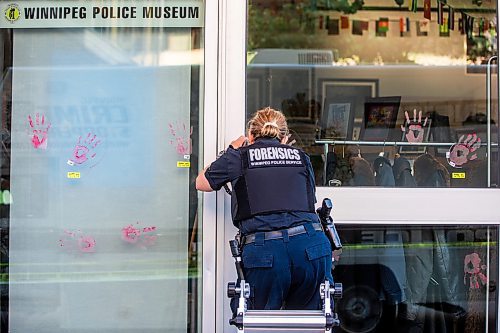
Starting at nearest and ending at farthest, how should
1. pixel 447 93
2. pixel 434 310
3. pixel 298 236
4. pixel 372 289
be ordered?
pixel 298 236 < pixel 434 310 < pixel 372 289 < pixel 447 93

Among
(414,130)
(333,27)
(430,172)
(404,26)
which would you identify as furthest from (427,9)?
(430,172)

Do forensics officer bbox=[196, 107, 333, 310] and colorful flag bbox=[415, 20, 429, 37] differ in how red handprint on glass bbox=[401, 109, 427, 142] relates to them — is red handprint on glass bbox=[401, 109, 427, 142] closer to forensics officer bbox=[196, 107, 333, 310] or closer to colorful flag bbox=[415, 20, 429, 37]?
forensics officer bbox=[196, 107, 333, 310]

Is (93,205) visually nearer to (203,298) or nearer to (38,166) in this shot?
(38,166)

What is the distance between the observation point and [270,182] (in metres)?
3.30

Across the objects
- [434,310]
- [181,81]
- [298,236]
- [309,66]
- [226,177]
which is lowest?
[434,310]

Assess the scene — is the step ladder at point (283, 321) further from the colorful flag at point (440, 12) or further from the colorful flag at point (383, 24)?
the colorful flag at point (383, 24)

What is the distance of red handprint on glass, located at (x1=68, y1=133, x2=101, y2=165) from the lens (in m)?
3.88

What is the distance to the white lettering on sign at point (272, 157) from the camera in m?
3.31

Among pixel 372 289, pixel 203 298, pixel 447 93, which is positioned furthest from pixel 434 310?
pixel 447 93

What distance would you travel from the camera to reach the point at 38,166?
3883mm

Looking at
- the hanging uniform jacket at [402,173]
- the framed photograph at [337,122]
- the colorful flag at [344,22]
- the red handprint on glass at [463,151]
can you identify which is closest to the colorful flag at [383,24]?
the colorful flag at [344,22]

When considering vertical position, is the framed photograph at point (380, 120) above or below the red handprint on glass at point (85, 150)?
above

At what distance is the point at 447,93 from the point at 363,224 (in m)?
3.72

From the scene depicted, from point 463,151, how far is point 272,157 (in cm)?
133
